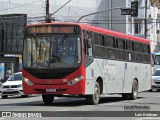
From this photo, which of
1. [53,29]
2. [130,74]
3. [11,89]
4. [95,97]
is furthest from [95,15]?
[53,29]

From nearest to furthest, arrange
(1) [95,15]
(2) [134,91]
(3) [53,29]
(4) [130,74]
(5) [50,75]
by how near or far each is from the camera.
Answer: (5) [50,75] < (3) [53,29] < (4) [130,74] < (2) [134,91] < (1) [95,15]

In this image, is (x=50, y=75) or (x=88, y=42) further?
(x=88, y=42)

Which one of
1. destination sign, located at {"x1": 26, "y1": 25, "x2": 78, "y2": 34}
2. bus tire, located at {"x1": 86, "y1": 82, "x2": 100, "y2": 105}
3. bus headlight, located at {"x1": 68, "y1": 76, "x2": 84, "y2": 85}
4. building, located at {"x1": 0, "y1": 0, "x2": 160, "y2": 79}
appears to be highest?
building, located at {"x1": 0, "y1": 0, "x2": 160, "y2": 79}

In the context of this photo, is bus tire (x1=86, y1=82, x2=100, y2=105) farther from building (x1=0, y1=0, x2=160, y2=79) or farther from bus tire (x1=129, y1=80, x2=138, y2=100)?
building (x1=0, y1=0, x2=160, y2=79)

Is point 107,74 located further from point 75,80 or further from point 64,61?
point 64,61

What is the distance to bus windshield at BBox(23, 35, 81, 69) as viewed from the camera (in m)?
19.2

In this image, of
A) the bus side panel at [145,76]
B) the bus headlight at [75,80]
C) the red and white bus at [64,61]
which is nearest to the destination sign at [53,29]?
the red and white bus at [64,61]

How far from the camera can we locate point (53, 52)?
63.5 feet

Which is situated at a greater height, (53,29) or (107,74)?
(53,29)

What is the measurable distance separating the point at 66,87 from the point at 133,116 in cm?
459

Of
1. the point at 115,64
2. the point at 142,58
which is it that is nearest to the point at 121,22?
the point at 142,58

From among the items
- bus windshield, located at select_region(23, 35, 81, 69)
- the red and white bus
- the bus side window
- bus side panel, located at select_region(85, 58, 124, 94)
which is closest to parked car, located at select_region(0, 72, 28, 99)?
bus side panel, located at select_region(85, 58, 124, 94)

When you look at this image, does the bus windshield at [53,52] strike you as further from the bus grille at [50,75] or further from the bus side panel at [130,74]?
the bus side panel at [130,74]

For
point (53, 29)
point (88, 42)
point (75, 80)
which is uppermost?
point (53, 29)
